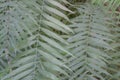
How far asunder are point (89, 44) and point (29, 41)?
30 cm

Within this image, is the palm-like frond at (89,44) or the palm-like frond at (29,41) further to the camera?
the palm-like frond at (89,44)

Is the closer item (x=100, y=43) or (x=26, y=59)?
(x=26, y=59)

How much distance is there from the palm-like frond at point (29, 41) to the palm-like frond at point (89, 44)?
0.13 metres

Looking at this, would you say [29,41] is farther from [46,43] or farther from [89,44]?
[89,44]

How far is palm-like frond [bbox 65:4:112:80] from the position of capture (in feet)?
3.40

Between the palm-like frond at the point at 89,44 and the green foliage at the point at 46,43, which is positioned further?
the palm-like frond at the point at 89,44

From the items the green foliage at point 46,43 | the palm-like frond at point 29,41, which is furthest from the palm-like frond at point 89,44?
the palm-like frond at point 29,41

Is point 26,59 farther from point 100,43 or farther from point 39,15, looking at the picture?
point 100,43

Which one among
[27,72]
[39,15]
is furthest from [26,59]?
[39,15]

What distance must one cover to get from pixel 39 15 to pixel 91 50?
25 centimetres

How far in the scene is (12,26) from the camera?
0.93 metres

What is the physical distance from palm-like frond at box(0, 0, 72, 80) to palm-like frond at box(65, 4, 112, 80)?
130mm

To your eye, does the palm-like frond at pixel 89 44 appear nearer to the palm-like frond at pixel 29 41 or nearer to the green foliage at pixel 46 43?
the green foliage at pixel 46 43

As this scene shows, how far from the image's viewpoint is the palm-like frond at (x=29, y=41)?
873mm
